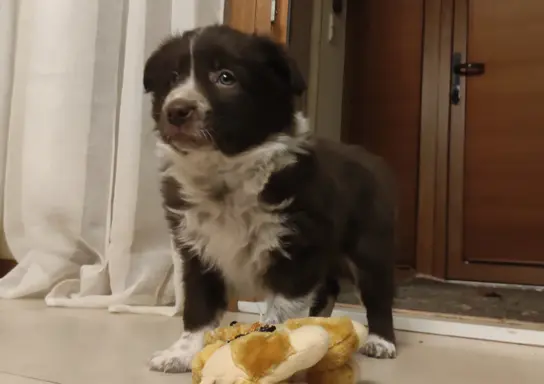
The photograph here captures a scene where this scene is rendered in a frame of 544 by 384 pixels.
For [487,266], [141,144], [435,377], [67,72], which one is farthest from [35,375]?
[487,266]

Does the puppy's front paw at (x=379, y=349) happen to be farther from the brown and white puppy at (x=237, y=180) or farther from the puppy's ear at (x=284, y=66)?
the puppy's ear at (x=284, y=66)

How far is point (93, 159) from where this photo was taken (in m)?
2.07

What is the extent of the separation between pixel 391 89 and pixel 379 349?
2666mm

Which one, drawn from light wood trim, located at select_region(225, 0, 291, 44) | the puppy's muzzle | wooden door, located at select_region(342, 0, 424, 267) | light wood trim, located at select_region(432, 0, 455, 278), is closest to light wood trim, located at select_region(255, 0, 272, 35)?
light wood trim, located at select_region(225, 0, 291, 44)

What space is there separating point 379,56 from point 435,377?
115 inches

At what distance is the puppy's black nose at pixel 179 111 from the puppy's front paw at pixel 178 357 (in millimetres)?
432

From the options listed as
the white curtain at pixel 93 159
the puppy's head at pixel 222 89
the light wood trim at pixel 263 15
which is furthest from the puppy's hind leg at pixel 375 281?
the light wood trim at pixel 263 15

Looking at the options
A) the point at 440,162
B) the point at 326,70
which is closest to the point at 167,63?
the point at 326,70

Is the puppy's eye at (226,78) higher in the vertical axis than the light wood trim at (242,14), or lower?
lower

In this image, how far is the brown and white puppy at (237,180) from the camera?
1248 millimetres

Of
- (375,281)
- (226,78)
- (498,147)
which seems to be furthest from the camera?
(498,147)

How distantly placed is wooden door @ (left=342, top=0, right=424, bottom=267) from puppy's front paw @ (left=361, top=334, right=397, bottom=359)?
2.38m

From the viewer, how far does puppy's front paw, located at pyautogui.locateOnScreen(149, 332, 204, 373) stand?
121 cm

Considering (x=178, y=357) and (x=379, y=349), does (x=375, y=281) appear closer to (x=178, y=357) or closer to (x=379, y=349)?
(x=379, y=349)
